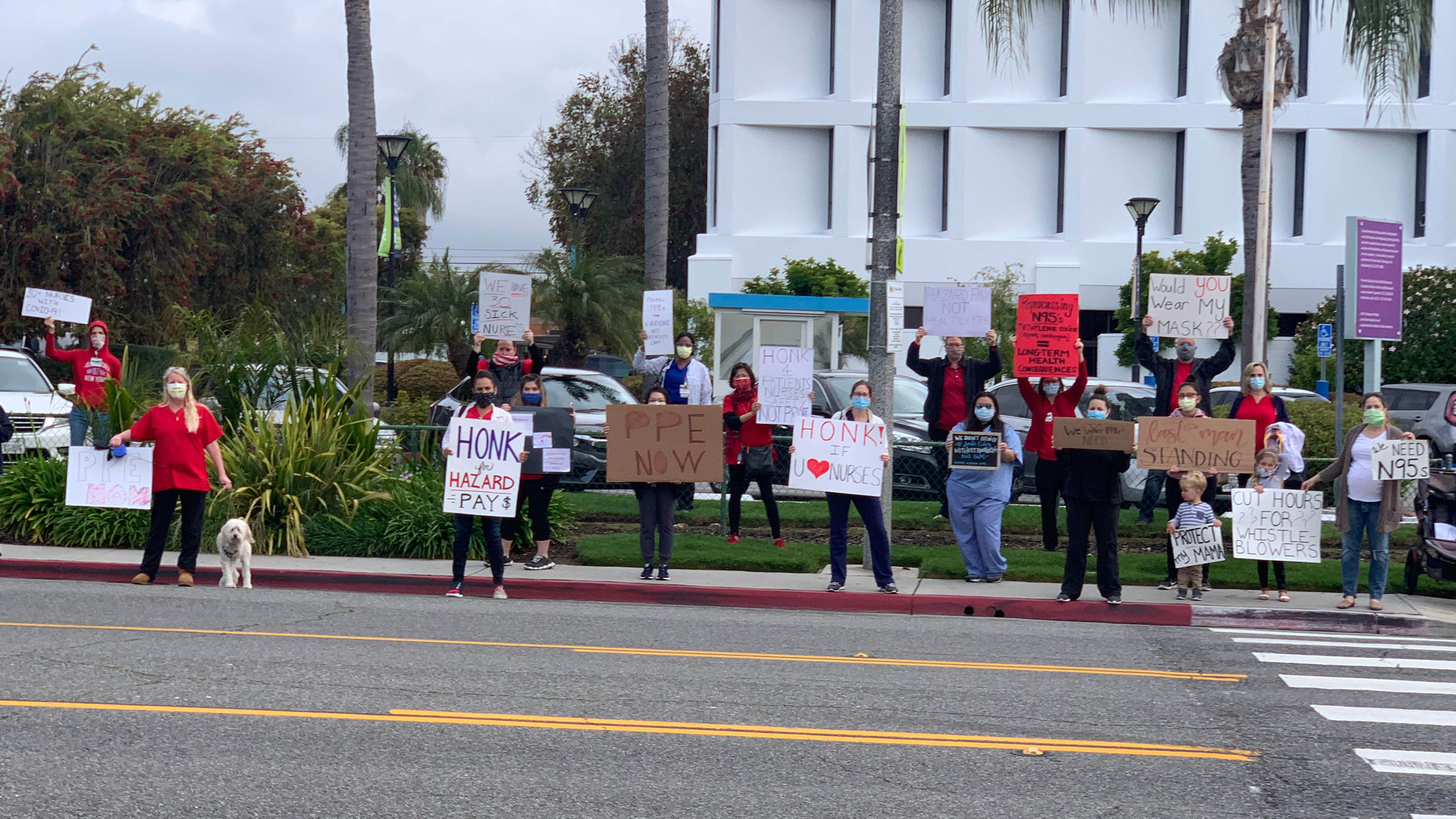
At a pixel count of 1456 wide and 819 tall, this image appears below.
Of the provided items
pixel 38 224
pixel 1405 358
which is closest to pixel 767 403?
pixel 38 224

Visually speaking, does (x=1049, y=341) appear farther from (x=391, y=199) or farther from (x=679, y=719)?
(x=391, y=199)

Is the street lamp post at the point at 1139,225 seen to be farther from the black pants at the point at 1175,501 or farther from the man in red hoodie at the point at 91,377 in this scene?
the man in red hoodie at the point at 91,377

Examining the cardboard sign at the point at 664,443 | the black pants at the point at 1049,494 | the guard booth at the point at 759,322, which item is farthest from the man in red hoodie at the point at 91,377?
the guard booth at the point at 759,322

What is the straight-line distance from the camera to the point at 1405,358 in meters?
31.7

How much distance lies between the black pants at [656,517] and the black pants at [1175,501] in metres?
4.23

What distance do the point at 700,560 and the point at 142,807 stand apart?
7.82 m

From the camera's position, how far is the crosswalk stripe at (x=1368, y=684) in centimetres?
854

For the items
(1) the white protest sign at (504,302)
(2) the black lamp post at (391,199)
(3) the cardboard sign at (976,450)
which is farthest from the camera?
(2) the black lamp post at (391,199)

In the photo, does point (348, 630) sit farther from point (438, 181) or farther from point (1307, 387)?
point (438, 181)

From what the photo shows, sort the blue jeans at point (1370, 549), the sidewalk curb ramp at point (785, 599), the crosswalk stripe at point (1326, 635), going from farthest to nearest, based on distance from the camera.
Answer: the blue jeans at point (1370, 549) < the sidewalk curb ramp at point (785, 599) < the crosswalk stripe at point (1326, 635)

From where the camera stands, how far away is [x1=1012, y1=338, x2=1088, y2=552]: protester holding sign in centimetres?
1280

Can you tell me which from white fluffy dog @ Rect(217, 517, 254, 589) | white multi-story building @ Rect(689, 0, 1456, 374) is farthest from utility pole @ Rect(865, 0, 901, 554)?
white multi-story building @ Rect(689, 0, 1456, 374)

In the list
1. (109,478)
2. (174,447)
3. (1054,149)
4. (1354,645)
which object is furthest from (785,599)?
(1054,149)

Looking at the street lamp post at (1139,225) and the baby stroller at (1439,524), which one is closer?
the baby stroller at (1439,524)
